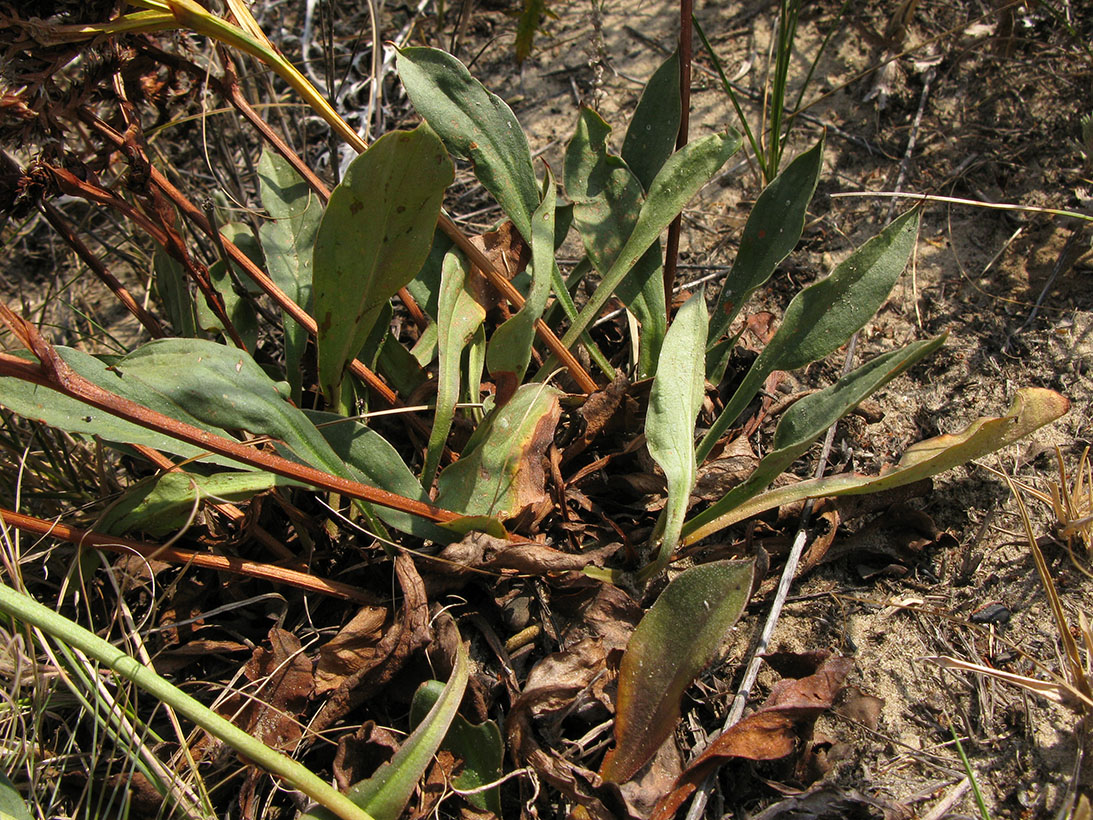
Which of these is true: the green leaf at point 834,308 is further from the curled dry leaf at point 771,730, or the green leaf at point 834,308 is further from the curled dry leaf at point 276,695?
the curled dry leaf at point 276,695

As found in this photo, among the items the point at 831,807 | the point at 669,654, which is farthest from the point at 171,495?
the point at 831,807

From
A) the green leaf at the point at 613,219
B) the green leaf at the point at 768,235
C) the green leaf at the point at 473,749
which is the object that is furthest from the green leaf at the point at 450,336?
the green leaf at the point at 768,235

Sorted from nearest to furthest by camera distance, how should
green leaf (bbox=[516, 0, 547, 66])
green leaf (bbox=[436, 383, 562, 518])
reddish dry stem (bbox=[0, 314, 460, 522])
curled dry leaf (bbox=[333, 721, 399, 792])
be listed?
reddish dry stem (bbox=[0, 314, 460, 522]) < curled dry leaf (bbox=[333, 721, 399, 792]) < green leaf (bbox=[436, 383, 562, 518]) < green leaf (bbox=[516, 0, 547, 66])

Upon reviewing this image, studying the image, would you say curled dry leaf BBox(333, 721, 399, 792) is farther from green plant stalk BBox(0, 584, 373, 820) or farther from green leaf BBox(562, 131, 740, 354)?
green leaf BBox(562, 131, 740, 354)

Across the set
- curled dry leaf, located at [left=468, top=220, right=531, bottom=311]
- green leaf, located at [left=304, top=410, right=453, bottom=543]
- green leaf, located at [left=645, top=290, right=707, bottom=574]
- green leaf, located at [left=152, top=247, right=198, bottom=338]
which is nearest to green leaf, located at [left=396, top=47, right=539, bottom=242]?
curled dry leaf, located at [left=468, top=220, right=531, bottom=311]


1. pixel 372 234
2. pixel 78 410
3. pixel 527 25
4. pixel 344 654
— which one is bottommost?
pixel 344 654

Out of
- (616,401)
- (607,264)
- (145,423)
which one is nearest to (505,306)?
(607,264)

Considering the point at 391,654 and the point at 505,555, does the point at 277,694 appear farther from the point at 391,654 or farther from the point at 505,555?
the point at 505,555
